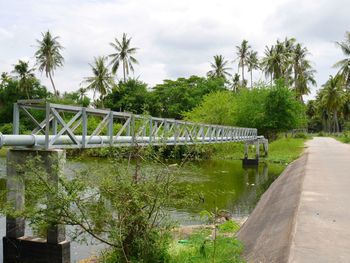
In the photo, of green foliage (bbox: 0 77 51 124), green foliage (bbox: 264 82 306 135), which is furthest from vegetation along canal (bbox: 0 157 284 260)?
green foliage (bbox: 0 77 51 124)

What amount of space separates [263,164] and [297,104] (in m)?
13.9

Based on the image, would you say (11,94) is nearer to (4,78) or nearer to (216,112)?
(4,78)

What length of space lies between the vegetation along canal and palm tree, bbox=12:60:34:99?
28.7 metres

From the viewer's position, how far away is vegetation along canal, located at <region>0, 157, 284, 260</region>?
34.1ft

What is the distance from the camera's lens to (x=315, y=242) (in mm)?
6570

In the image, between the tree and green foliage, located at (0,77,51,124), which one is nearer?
green foliage, located at (0,77,51,124)

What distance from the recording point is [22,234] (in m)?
9.48

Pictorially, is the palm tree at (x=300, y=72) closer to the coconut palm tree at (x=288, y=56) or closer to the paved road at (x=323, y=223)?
the coconut palm tree at (x=288, y=56)

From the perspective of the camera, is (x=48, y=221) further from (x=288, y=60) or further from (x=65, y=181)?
(x=288, y=60)

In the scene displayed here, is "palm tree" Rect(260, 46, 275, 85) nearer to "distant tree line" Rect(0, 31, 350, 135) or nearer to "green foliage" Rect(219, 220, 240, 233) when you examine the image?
"distant tree line" Rect(0, 31, 350, 135)

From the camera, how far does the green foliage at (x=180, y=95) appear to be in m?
57.6

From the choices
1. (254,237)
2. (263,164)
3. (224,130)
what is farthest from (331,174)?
(263,164)

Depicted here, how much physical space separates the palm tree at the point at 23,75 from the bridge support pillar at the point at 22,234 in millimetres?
44977

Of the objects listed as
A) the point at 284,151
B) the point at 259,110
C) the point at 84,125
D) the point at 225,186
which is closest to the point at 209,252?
the point at 84,125
